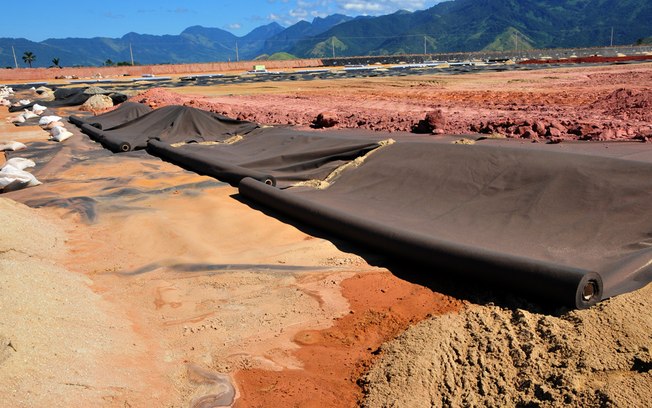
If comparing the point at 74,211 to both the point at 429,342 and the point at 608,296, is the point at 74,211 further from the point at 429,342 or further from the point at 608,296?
the point at 608,296

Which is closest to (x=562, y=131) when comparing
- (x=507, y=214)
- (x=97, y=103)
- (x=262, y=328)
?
(x=507, y=214)

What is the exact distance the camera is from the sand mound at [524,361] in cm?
219

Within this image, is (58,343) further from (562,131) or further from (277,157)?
(562,131)

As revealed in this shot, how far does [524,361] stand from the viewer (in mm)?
2443

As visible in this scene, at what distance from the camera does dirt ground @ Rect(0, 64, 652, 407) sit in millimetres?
2326

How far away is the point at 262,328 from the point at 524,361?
1.53 metres

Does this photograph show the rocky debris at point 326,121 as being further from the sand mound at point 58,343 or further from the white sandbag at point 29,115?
the white sandbag at point 29,115

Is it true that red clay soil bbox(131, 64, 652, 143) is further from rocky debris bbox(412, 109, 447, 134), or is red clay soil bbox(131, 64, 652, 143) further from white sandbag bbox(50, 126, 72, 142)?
white sandbag bbox(50, 126, 72, 142)

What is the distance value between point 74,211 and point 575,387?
17.3ft

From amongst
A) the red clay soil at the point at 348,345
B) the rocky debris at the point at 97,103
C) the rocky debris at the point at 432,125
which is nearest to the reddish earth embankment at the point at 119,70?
the rocky debris at the point at 97,103

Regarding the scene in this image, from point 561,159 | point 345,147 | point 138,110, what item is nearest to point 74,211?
point 345,147

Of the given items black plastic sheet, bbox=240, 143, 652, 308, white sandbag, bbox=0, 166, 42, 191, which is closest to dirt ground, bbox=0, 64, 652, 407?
black plastic sheet, bbox=240, 143, 652, 308

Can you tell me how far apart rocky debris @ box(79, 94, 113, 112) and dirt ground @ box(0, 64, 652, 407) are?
46.1 ft

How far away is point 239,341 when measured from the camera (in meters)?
2.98
